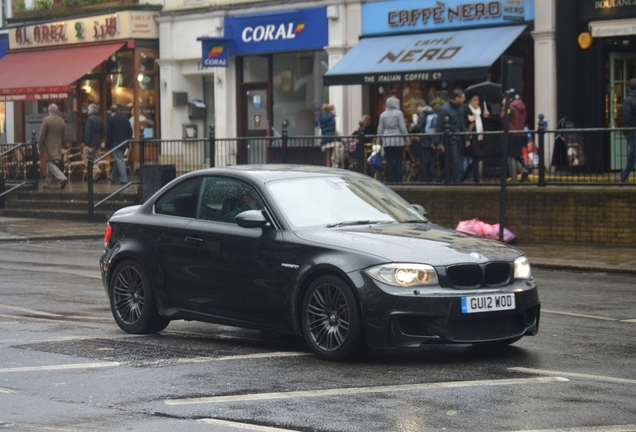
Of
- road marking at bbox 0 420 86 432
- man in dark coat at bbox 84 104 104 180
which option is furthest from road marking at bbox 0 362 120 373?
man in dark coat at bbox 84 104 104 180

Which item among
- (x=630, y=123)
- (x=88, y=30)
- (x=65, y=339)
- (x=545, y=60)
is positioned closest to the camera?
(x=65, y=339)

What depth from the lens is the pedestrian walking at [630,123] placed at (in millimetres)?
19391

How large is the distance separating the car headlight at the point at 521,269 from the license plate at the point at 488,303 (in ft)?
0.90

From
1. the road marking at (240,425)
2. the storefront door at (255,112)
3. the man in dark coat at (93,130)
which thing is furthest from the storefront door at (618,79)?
the road marking at (240,425)

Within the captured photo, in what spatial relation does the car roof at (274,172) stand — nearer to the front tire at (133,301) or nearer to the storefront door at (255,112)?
the front tire at (133,301)

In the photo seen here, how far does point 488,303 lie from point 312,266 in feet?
4.43

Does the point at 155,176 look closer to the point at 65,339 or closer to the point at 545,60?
the point at 545,60

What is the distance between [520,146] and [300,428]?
14.6 metres

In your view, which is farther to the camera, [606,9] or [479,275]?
[606,9]

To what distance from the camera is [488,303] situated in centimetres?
933

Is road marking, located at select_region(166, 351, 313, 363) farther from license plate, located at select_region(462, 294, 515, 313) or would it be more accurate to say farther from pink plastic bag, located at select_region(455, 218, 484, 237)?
pink plastic bag, located at select_region(455, 218, 484, 237)

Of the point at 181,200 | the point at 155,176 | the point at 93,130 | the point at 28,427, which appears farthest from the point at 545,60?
the point at 28,427

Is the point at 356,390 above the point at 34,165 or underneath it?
underneath

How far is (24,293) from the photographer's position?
14414 millimetres
